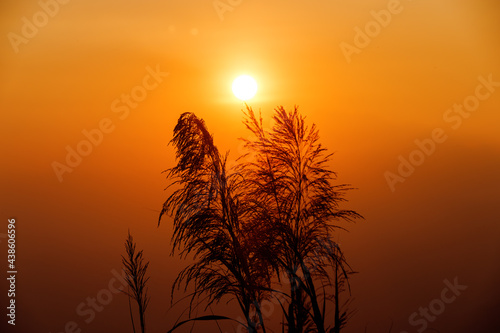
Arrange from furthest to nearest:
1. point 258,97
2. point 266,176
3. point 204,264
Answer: point 258,97 < point 266,176 < point 204,264

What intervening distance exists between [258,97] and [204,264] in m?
2.44

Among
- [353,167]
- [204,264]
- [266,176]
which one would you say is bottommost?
[204,264]

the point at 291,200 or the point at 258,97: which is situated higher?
the point at 258,97

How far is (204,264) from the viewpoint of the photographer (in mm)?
3340

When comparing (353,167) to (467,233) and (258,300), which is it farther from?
(258,300)

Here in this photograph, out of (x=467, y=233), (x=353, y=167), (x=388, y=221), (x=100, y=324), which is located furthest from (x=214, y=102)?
(x=467, y=233)

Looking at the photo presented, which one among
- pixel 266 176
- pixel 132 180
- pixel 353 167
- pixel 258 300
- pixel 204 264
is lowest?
pixel 258 300

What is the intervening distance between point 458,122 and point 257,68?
209 centimetres

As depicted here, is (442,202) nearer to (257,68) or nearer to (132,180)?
(257,68)

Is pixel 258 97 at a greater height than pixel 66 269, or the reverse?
pixel 258 97

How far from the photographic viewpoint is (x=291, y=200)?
3506 mm

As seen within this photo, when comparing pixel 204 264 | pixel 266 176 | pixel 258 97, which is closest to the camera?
pixel 204 264

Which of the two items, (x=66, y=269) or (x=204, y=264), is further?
(x=66, y=269)

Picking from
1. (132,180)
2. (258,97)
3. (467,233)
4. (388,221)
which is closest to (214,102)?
(258,97)
